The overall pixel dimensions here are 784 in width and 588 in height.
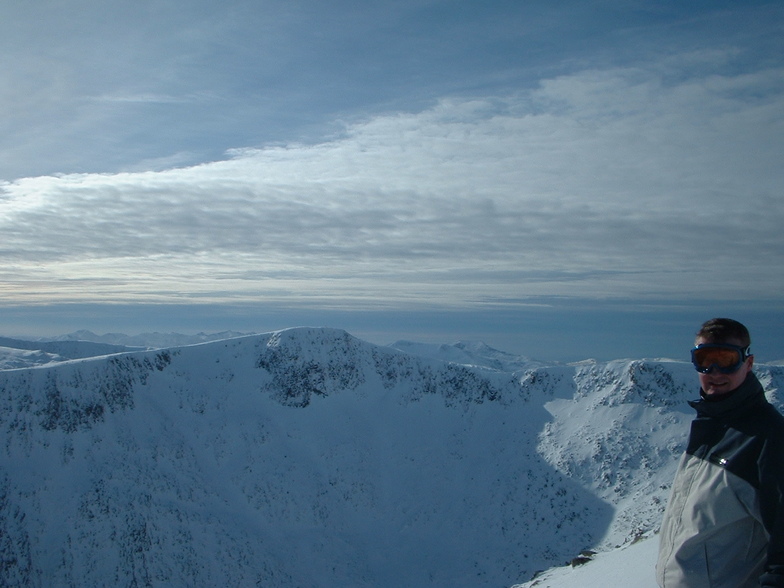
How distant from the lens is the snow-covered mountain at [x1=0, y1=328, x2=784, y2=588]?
46625 millimetres

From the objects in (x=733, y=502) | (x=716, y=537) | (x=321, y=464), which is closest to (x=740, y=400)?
(x=733, y=502)

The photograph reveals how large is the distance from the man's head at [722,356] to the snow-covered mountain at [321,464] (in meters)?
42.3

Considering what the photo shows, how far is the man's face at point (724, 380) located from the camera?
4922 mm

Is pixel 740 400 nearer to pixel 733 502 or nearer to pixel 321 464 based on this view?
pixel 733 502

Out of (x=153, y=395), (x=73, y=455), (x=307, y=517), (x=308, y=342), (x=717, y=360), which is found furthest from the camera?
(x=308, y=342)

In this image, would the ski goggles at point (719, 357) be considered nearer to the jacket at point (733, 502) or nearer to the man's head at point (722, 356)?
the man's head at point (722, 356)

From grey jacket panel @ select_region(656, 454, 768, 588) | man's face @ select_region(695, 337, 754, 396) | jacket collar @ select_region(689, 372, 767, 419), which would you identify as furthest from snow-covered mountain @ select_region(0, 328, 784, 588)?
jacket collar @ select_region(689, 372, 767, 419)

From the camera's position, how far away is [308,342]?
75.2 metres

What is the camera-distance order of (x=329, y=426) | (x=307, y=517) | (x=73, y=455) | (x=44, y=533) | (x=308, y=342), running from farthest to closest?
(x=308, y=342), (x=329, y=426), (x=307, y=517), (x=73, y=455), (x=44, y=533)

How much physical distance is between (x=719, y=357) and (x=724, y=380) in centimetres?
24

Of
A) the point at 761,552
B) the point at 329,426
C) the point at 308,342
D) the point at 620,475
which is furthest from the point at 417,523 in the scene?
the point at 761,552

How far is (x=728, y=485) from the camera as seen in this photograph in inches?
182

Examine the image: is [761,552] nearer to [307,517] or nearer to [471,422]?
[307,517]

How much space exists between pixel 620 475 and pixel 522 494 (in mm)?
11299
